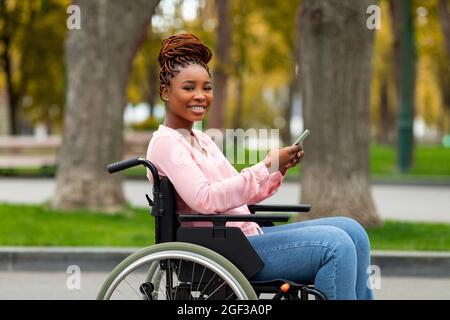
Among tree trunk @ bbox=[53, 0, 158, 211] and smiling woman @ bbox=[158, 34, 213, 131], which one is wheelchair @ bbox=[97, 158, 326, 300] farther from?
tree trunk @ bbox=[53, 0, 158, 211]

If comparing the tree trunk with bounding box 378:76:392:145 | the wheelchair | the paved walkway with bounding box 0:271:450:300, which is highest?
the tree trunk with bounding box 378:76:392:145

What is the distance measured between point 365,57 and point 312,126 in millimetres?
859

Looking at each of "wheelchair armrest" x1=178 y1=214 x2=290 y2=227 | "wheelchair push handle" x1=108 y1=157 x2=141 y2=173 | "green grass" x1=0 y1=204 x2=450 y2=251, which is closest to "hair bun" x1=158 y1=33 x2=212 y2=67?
"wheelchair push handle" x1=108 y1=157 x2=141 y2=173

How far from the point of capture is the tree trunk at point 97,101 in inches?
449

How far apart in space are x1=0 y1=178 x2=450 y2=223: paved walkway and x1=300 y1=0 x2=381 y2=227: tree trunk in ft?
9.36

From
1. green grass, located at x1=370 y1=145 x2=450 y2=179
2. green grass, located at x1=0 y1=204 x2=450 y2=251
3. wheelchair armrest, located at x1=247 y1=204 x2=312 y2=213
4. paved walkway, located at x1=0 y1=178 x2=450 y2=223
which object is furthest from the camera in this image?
green grass, located at x1=370 y1=145 x2=450 y2=179

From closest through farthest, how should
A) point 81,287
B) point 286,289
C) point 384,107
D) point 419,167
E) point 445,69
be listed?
point 286,289 < point 81,287 < point 419,167 < point 384,107 < point 445,69

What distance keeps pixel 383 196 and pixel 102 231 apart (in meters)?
8.01

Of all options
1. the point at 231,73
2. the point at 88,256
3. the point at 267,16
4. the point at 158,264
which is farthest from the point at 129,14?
the point at 267,16

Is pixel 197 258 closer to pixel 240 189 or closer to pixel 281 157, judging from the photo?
pixel 240 189

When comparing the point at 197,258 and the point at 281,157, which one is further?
the point at 281,157

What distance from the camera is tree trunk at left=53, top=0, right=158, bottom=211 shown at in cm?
1141

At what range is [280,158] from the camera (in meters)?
3.86

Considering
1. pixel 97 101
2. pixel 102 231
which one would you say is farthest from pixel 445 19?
pixel 102 231
